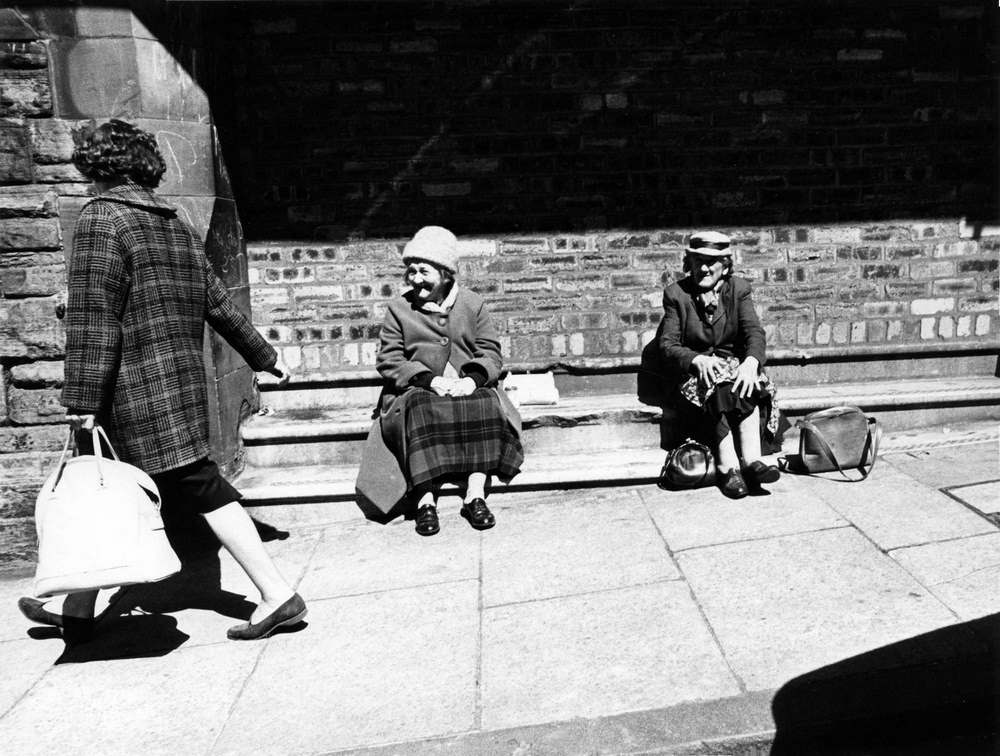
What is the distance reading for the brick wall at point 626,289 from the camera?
5.61 m

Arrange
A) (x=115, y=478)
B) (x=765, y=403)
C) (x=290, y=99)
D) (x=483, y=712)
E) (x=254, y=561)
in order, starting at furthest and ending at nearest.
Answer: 1. (x=290, y=99)
2. (x=765, y=403)
3. (x=254, y=561)
4. (x=115, y=478)
5. (x=483, y=712)

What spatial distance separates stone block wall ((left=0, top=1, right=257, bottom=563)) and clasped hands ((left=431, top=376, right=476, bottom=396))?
1927 millimetres

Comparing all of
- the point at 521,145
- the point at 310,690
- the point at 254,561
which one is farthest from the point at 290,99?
the point at 310,690

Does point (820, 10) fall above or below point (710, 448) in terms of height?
above

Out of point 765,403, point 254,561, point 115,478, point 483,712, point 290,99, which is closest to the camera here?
point 483,712

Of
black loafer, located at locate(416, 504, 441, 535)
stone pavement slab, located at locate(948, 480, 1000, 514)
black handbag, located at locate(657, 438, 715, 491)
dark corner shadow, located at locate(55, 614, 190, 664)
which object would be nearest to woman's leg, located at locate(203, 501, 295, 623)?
dark corner shadow, located at locate(55, 614, 190, 664)

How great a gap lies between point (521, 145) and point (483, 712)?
3840 millimetres

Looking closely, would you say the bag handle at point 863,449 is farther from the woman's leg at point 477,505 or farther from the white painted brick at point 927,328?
the woman's leg at point 477,505

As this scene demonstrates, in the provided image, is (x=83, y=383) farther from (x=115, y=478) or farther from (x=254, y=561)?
(x=254, y=561)

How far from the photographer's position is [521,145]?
18.2 ft

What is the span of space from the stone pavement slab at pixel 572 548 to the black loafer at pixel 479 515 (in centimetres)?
6

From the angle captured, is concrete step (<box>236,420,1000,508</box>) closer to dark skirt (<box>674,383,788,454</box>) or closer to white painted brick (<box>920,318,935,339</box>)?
dark skirt (<box>674,383,788,454</box>)

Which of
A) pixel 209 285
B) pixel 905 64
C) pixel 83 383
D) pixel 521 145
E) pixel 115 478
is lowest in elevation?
pixel 115 478

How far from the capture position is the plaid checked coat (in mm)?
3121
